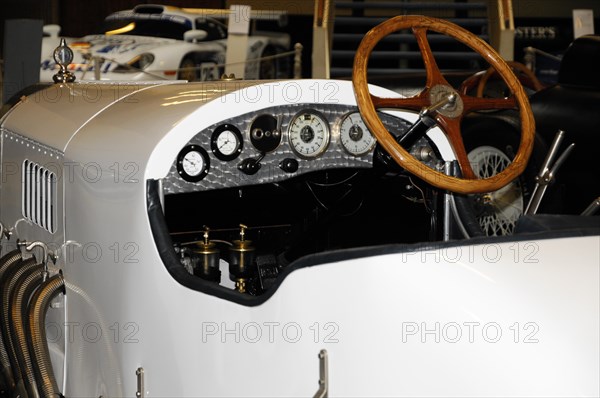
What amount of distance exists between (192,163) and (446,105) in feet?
2.79

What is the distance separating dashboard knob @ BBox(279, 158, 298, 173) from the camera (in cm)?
345

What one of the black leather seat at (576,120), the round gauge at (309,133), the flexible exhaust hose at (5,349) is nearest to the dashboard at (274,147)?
the round gauge at (309,133)

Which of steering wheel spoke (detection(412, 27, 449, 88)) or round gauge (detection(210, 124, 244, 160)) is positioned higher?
steering wheel spoke (detection(412, 27, 449, 88))

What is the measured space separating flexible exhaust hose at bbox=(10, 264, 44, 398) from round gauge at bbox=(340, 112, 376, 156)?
119 centimetres

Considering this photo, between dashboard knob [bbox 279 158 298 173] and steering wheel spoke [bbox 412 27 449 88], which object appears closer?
steering wheel spoke [bbox 412 27 449 88]

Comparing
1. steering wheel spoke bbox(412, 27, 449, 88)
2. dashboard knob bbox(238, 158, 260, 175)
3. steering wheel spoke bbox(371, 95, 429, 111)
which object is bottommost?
dashboard knob bbox(238, 158, 260, 175)

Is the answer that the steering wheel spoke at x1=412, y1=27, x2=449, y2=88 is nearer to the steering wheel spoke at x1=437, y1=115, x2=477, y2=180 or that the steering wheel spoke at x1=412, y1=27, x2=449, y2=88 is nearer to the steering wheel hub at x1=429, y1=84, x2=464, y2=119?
the steering wheel hub at x1=429, y1=84, x2=464, y2=119

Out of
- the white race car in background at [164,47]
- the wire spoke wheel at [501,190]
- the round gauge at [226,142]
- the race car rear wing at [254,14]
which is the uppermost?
the race car rear wing at [254,14]

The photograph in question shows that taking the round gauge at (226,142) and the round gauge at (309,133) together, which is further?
the round gauge at (309,133)

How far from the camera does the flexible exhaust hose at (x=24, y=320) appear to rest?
3.50 m

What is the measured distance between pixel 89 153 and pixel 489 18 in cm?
791

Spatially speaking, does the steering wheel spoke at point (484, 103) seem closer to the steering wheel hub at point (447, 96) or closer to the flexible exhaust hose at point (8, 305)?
the steering wheel hub at point (447, 96)

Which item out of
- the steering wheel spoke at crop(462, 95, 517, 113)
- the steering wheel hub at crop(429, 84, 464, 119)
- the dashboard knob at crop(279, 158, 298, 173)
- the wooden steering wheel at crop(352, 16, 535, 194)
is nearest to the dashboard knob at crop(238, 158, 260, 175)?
the dashboard knob at crop(279, 158, 298, 173)

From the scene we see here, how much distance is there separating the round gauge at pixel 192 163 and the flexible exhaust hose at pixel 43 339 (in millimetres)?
682
